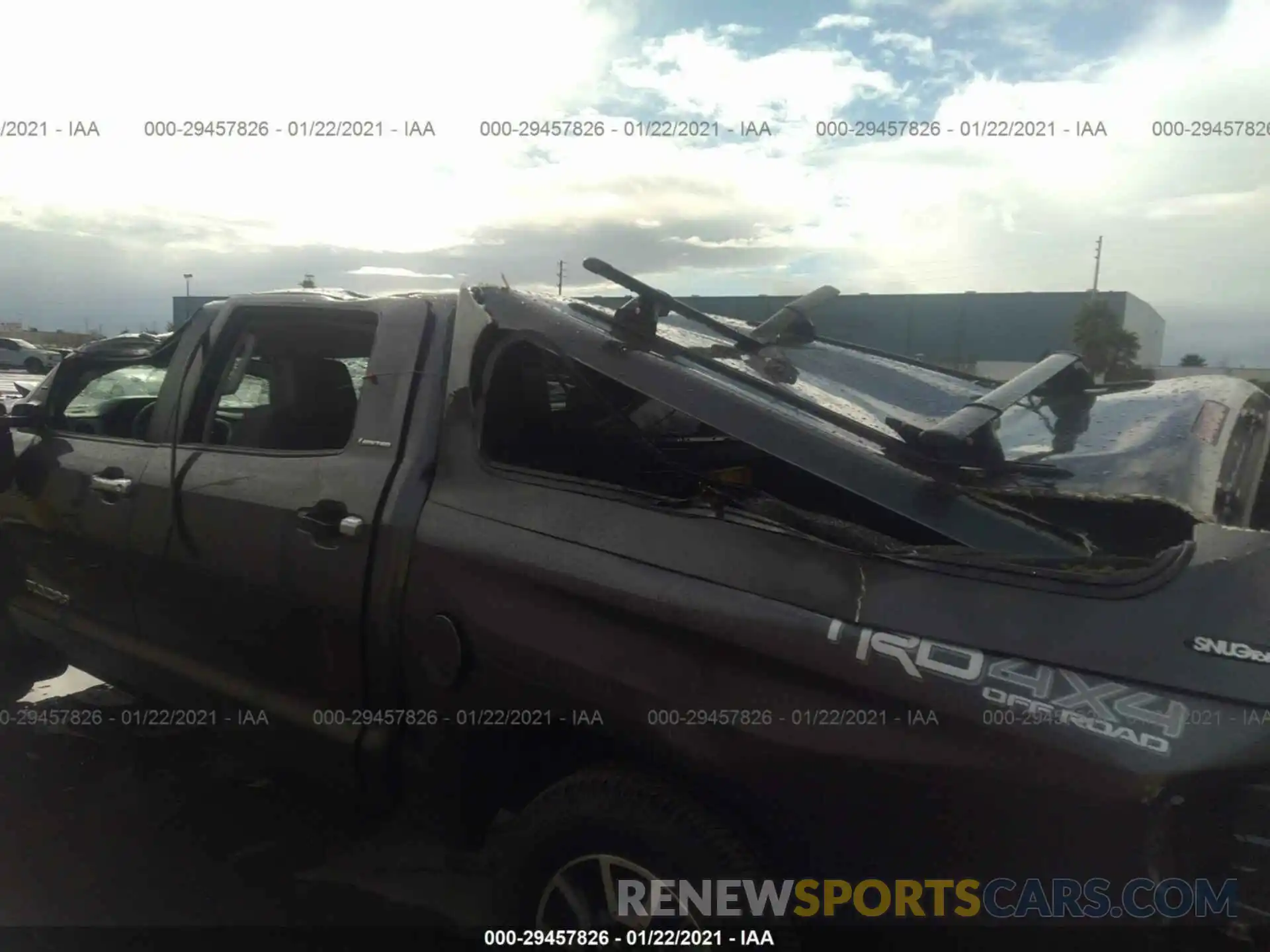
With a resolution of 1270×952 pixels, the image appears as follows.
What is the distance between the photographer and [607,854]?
2.15 metres

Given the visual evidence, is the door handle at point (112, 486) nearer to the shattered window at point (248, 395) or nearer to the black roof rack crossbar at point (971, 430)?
the shattered window at point (248, 395)

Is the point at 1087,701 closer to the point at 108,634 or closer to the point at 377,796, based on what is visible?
the point at 377,796

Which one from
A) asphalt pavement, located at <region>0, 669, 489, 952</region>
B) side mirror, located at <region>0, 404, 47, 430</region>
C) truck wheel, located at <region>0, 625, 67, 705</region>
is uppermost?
side mirror, located at <region>0, 404, 47, 430</region>

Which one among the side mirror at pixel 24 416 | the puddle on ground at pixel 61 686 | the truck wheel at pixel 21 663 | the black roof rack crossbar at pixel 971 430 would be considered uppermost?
the black roof rack crossbar at pixel 971 430

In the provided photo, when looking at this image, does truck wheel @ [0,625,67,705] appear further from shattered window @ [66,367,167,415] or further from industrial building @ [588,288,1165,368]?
industrial building @ [588,288,1165,368]

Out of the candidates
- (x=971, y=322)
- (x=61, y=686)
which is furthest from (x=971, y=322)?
(x=61, y=686)

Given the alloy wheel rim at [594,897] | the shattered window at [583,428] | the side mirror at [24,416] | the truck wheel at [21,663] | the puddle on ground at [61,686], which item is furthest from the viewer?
the puddle on ground at [61,686]

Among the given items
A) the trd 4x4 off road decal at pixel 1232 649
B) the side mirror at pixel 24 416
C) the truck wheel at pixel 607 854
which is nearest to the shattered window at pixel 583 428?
the truck wheel at pixel 607 854

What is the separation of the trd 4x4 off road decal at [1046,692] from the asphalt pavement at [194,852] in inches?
67.6

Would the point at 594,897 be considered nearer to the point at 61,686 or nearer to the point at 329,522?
the point at 329,522

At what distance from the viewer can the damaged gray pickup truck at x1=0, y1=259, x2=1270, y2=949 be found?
168 cm

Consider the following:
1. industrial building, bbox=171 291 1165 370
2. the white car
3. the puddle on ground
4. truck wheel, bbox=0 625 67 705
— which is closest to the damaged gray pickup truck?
truck wheel, bbox=0 625 67 705

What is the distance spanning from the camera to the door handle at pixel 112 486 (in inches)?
134

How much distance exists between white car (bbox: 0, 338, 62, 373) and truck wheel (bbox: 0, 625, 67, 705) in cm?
3058
